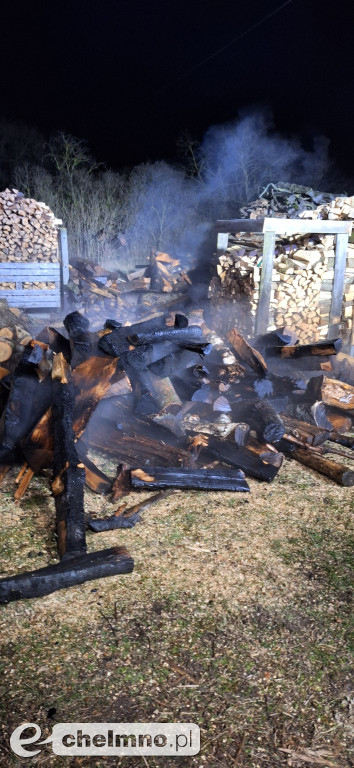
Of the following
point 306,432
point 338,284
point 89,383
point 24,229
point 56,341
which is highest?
point 24,229

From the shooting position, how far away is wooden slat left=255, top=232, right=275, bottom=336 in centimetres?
794

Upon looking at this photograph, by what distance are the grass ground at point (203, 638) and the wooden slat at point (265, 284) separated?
455 centimetres

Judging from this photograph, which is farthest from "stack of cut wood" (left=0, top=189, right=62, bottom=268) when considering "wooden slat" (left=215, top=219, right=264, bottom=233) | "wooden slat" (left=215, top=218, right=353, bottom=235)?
"wooden slat" (left=215, top=218, right=353, bottom=235)

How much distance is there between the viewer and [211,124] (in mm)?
29453

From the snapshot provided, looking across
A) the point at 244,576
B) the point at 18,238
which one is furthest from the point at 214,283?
the point at 244,576

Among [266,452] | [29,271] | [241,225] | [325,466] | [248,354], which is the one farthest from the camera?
[29,271]

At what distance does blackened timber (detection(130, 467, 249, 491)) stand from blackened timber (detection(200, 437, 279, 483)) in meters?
0.21

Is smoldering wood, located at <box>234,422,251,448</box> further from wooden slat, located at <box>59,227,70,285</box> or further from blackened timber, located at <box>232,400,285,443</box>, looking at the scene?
wooden slat, located at <box>59,227,70,285</box>

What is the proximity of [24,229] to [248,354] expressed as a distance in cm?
758

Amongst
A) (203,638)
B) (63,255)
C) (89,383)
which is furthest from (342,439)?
(63,255)

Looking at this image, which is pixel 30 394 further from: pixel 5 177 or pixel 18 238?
pixel 5 177

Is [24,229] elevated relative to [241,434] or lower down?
elevated

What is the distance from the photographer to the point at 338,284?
8.56 meters

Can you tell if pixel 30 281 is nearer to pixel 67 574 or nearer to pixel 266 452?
pixel 266 452
